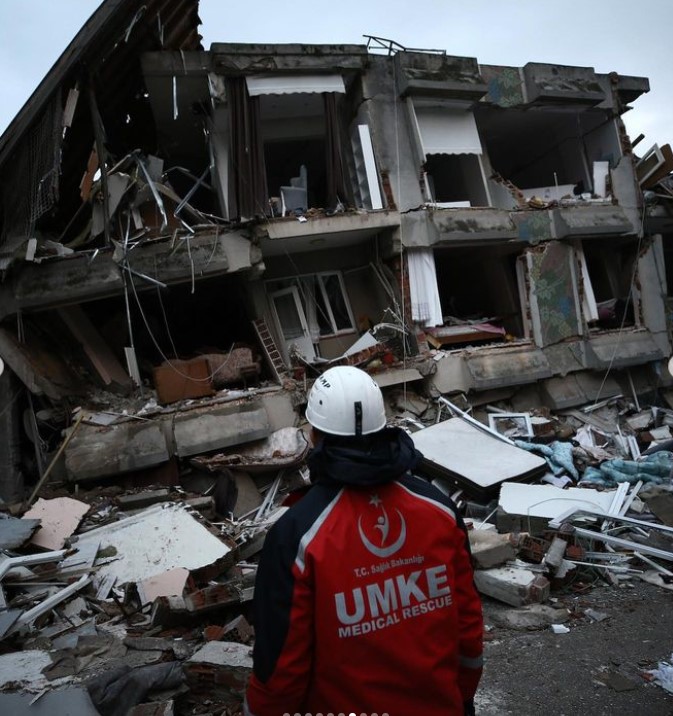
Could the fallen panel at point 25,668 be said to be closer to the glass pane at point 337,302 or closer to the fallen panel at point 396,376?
the fallen panel at point 396,376

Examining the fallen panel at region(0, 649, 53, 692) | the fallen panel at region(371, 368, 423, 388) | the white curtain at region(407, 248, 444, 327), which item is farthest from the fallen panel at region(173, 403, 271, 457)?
the fallen panel at region(0, 649, 53, 692)

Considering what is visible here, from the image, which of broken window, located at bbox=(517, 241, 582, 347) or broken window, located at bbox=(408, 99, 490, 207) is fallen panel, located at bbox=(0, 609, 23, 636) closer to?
broken window, located at bbox=(408, 99, 490, 207)

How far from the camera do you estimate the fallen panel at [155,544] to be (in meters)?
5.55

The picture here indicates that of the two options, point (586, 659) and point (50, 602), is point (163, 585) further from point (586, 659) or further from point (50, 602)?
point (586, 659)

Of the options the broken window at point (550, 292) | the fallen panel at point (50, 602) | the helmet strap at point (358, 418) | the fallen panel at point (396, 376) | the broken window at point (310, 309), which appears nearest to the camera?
the helmet strap at point (358, 418)

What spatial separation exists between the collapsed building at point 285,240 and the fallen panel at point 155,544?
5.93ft

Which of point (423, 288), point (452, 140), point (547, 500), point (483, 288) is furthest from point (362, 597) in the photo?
point (483, 288)

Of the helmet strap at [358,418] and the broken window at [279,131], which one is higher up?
the broken window at [279,131]

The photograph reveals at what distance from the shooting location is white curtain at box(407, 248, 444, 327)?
34.1ft

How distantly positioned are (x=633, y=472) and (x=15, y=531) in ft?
26.6

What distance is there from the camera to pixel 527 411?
35.1ft

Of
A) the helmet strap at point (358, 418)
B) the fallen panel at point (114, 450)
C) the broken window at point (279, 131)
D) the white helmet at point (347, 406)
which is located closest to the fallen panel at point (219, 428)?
the fallen panel at point (114, 450)

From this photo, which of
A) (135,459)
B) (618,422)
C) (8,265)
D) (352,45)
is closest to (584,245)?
(618,422)

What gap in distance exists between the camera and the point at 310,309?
1138 cm
